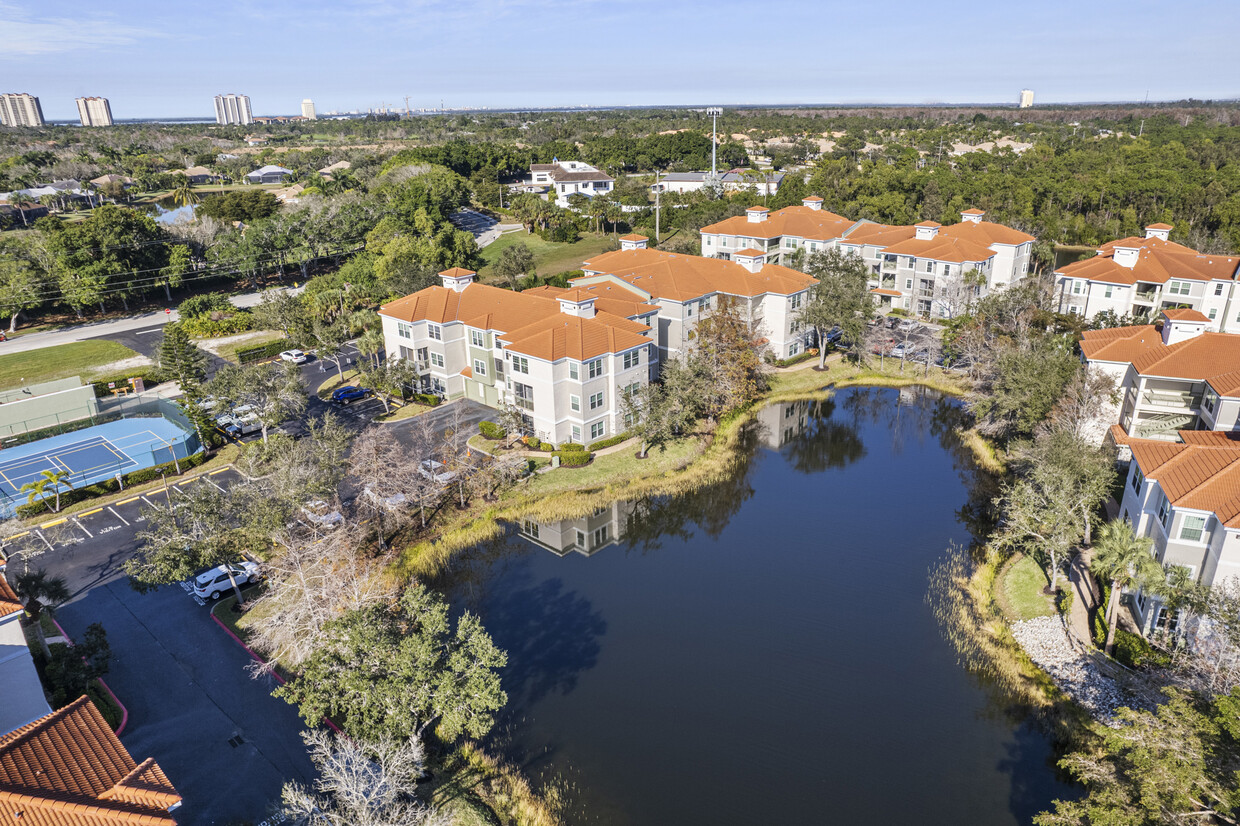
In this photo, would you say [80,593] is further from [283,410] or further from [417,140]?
[417,140]

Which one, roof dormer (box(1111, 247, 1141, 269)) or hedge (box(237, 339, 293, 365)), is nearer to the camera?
hedge (box(237, 339, 293, 365))

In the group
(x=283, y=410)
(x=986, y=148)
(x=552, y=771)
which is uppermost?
(x=986, y=148)

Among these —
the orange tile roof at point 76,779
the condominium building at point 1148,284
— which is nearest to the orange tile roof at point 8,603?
the orange tile roof at point 76,779


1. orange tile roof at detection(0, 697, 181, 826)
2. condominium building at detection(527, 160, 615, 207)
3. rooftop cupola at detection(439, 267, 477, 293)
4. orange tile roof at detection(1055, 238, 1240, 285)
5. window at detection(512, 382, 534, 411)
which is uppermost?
condominium building at detection(527, 160, 615, 207)

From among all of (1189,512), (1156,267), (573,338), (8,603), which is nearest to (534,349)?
(573,338)

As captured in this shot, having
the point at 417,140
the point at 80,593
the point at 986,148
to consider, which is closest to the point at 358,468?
the point at 80,593

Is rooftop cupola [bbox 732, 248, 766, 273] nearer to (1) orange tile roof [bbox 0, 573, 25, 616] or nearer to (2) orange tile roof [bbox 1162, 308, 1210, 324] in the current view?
(2) orange tile roof [bbox 1162, 308, 1210, 324]

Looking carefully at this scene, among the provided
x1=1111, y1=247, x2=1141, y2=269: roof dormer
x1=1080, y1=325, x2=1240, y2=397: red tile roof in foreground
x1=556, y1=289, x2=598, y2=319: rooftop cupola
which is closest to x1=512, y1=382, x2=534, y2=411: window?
x1=556, y1=289, x2=598, y2=319: rooftop cupola
